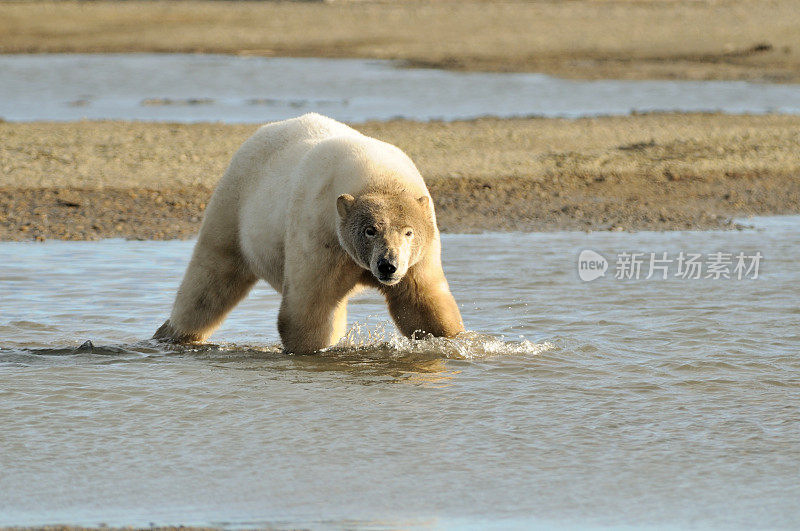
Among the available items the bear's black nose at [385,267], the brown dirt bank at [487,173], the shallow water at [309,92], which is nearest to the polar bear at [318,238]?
the bear's black nose at [385,267]

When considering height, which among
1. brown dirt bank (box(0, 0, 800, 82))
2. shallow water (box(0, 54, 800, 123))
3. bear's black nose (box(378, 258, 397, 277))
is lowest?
bear's black nose (box(378, 258, 397, 277))

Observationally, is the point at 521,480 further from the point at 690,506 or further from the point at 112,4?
the point at 112,4

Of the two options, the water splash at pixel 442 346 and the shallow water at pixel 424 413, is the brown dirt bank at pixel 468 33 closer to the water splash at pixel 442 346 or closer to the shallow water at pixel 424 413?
the shallow water at pixel 424 413

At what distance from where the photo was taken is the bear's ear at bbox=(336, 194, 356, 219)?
5.95 meters

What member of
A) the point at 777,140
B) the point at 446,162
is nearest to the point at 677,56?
the point at 777,140

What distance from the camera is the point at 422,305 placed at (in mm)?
6363

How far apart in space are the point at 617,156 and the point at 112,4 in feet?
99.2

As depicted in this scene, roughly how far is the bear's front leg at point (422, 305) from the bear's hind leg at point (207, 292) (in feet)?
3.69

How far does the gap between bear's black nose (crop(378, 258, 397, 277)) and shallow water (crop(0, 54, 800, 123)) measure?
1283 centimetres

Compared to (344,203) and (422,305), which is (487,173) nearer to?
(422,305)

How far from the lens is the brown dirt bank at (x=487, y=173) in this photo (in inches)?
463

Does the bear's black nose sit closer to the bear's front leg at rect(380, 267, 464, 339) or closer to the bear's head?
the bear's head

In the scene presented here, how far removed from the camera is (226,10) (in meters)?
39.5

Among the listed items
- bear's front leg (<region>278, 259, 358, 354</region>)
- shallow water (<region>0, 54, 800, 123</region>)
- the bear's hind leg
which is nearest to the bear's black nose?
bear's front leg (<region>278, 259, 358, 354</region>)
